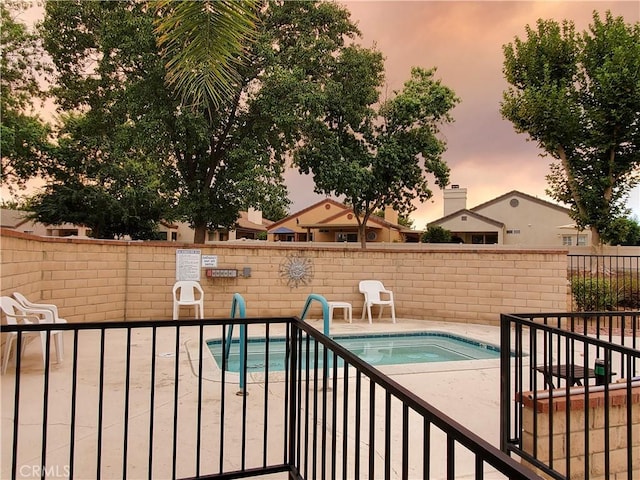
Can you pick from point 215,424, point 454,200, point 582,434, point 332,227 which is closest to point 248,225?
point 332,227

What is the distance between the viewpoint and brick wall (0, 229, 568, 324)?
677 cm

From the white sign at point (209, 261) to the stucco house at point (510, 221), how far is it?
61.6 feet

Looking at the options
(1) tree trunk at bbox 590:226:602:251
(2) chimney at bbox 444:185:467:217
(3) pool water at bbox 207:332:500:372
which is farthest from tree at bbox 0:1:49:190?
(2) chimney at bbox 444:185:467:217

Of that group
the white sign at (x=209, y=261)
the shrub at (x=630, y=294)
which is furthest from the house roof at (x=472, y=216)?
the white sign at (x=209, y=261)

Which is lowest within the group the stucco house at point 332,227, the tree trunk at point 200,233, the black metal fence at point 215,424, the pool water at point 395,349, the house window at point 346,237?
the pool water at point 395,349

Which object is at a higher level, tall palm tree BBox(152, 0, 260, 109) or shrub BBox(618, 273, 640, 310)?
tall palm tree BBox(152, 0, 260, 109)

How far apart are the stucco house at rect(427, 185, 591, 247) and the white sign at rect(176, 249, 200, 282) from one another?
62.4ft

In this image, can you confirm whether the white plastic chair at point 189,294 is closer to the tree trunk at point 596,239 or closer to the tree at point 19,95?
the tree at point 19,95

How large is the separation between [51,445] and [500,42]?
16.6m

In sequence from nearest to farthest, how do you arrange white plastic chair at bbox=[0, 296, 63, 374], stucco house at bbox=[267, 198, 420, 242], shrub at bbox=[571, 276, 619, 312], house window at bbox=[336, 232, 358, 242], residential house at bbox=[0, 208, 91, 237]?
1. white plastic chair at bbox=[0, 296, 63, 374]
2. shrub at bbox=[571, 276, 619, 312]
3. residential house at bbox=[0, 208, 91, 237]
4. stucco house at bbox=[267, 198, 420, 242]
5. house window at bbox=[336, 232, 358, 242]

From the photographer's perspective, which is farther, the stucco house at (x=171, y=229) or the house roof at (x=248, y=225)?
the house roof at (x=248, y=225)

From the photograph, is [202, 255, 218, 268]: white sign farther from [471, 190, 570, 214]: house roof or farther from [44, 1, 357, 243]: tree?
[471, 190, 570, 214]: house roof

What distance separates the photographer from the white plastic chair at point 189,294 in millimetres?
7020

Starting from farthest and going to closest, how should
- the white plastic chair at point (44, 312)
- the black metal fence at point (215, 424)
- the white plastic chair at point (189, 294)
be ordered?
the white plastic chair at point (189, 294), the white plastic chair at point (44, 312), the black metal fence at point (215, 424)
